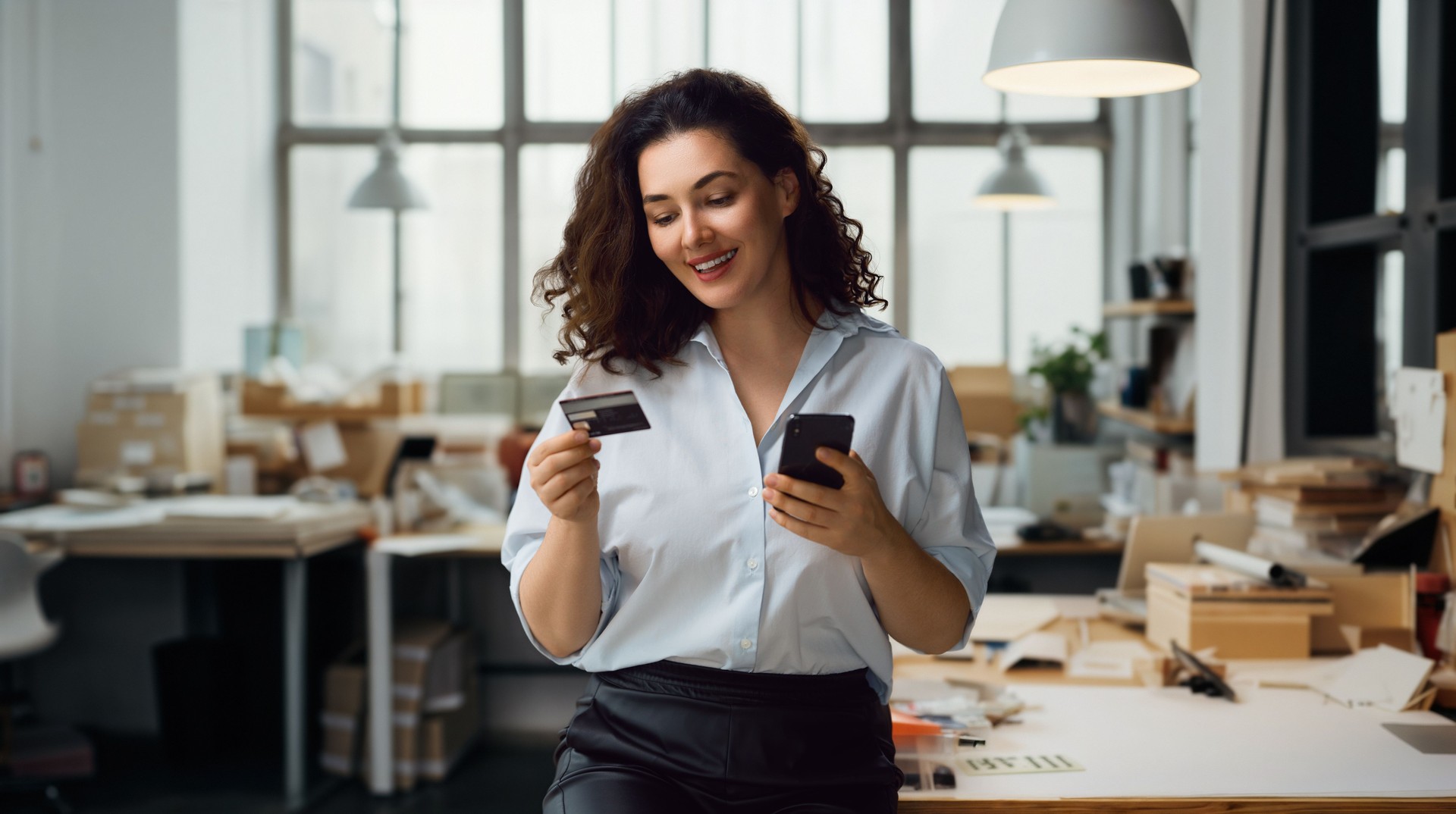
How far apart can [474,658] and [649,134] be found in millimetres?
3399

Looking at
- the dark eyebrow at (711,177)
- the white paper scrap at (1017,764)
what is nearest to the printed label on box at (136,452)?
the dark eyebrow at (711,177)

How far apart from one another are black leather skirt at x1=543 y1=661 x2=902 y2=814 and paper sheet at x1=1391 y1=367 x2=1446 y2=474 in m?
1.46

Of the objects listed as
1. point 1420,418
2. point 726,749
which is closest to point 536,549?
point 726,749

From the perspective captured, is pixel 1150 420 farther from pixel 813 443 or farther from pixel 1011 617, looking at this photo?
pixel 813 443

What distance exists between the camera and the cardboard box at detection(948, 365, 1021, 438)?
4789 millimetres

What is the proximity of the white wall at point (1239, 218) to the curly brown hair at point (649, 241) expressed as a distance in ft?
6.98

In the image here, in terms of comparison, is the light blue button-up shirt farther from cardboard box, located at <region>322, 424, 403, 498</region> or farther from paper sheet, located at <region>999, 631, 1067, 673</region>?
cardboard box, located at <region>322, 424, 403, 498</region>

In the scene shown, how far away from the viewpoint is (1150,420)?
409cm

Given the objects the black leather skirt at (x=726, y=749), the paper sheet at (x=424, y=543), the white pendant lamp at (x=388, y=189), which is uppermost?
the white pendant lamp at (x=388, y=189)

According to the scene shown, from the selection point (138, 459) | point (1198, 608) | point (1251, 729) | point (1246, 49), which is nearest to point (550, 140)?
point (138, 459)

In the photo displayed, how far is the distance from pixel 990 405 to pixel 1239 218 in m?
1.60

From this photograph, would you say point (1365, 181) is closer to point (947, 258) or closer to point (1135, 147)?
point (1135, 147)

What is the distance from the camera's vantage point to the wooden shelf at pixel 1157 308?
398 centimetres

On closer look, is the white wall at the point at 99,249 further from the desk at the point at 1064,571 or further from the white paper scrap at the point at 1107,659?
the white paper scrap at the point at 1107,659
